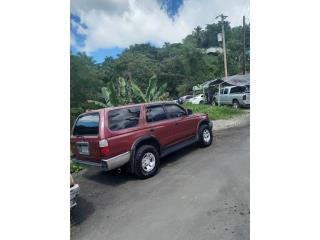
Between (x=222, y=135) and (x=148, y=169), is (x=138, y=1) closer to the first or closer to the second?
(x=148, y=169)

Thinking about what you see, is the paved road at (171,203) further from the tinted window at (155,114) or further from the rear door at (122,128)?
the tinted window at (155,114)

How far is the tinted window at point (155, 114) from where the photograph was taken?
374 cm

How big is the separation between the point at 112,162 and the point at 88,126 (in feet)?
1.92

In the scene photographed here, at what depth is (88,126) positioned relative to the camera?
3.20 m

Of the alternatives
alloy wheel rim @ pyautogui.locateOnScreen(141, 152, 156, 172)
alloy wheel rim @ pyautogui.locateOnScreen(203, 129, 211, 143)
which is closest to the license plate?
alloy wheel rim @ pyautogui.locateOnScreen(141, 152, 156, 172)

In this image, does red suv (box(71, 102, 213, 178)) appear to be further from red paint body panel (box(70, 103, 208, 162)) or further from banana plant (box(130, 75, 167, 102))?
banana plant (box(130, 75, 167, 102))

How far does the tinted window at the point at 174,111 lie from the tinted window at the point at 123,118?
74 cm

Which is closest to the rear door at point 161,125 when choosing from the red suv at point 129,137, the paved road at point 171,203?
the red suv at point 129,137

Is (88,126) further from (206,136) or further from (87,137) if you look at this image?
(206,136)
